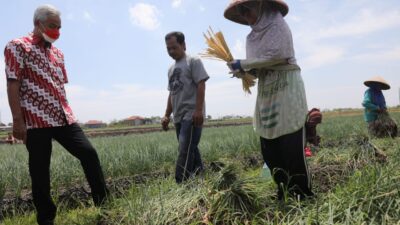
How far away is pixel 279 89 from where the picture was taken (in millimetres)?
2379

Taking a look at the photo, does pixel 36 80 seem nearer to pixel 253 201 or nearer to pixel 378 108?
pixel 253 201

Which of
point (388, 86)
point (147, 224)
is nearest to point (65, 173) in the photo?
point (147, 224)

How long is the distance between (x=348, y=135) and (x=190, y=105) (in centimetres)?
624

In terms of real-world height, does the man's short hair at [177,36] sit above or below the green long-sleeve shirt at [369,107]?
above

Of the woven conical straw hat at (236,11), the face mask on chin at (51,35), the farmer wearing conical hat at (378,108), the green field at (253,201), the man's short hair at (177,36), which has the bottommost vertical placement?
the green field at (253,201)

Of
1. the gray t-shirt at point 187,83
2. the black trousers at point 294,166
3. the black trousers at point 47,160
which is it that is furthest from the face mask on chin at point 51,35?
the black trousers at point 294,166

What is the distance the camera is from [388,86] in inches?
252

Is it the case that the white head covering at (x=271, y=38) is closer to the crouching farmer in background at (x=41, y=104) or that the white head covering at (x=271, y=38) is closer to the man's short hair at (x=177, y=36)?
the man's short hair at (x=177, y=36)

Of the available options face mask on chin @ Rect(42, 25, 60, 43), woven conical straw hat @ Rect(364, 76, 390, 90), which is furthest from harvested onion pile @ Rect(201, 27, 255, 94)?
woven conical straw hat @ Rect(364, 76, 390, 90)

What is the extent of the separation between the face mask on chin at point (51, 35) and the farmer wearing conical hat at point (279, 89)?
4.11 feet

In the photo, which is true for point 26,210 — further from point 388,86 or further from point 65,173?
point 388,86

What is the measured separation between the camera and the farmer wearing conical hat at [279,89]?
2283 mm

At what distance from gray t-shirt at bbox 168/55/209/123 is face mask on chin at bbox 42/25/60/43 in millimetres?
1204

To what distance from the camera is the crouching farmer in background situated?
2533mm
